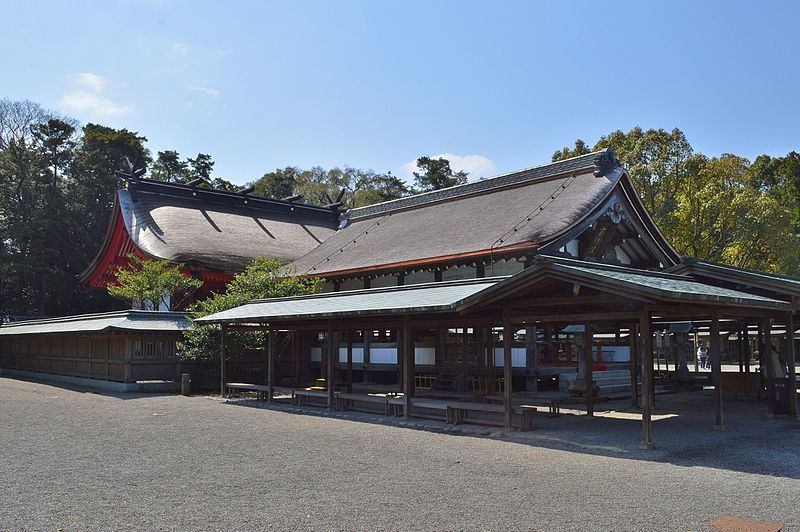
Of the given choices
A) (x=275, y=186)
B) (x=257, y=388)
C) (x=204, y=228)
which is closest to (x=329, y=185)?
(x=275, y=186)

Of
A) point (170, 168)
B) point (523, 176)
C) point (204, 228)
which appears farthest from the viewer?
point (170, 168)

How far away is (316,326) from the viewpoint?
17.1 m

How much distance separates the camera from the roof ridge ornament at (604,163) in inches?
850

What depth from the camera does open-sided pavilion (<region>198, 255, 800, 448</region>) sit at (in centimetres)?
1015

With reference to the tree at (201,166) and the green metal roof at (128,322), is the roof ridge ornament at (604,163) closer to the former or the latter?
the green metal roof at (128,322)

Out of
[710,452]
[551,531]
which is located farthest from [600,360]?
[551,531]

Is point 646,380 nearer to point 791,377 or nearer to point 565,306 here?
point 565,306

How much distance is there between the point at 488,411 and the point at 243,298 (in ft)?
36.6

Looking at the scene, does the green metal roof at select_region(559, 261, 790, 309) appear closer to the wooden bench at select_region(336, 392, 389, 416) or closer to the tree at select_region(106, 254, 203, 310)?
the wooden bench at select_region(336, 392, 389, 416)

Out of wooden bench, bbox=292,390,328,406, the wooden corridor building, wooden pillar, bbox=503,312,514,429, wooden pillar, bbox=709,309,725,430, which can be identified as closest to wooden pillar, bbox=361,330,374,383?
the wooden corridor building

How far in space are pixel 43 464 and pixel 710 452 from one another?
30.1 feet

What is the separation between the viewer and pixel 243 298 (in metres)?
21.4

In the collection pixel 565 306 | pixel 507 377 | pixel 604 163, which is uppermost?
pixel 604 163

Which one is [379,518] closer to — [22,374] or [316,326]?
[316,326]
